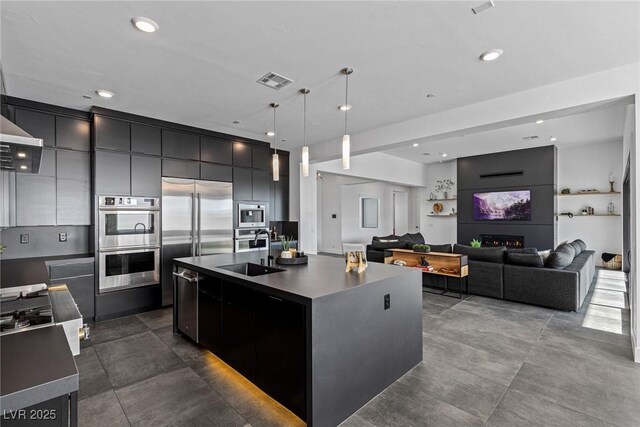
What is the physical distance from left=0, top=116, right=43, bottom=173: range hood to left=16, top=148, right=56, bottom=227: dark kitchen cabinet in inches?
66.1

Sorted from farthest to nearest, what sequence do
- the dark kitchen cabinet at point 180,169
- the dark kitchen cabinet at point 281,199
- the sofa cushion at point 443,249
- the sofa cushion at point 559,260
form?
1. the dark kitchen cabinet at point 281,199
2. the sofa cushion at point 443,249
3. the dark kitchen cabinet at point 180,169
4. the sofa cushion at point 559,260

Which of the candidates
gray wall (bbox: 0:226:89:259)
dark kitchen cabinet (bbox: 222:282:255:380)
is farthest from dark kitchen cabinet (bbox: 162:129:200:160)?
dark kitchen cabinet (bbox: 222:282:255:380)

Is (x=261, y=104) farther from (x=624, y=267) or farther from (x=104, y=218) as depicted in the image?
(x=624, y=267)

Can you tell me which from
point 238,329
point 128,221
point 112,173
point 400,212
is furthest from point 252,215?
point 400,212

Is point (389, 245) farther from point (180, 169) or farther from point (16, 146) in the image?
point (16, 146)

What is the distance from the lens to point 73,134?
3.97 metres

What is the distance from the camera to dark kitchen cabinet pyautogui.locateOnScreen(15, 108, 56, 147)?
3.62 metres

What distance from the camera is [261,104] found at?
3980mm

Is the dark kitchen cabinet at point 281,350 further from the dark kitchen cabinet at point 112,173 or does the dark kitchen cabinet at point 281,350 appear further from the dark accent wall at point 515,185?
the dark accent wall at point 515,185

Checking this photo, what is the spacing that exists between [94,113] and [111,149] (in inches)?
18.7

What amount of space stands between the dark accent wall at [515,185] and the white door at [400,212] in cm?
236

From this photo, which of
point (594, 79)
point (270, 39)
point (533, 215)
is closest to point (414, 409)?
point (270, 39)

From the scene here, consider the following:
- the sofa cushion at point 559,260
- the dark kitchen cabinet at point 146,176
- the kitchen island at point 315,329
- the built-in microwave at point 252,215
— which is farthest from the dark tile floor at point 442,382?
the built-in microwave at point 252,215

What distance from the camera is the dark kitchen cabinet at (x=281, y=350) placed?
1890mm
